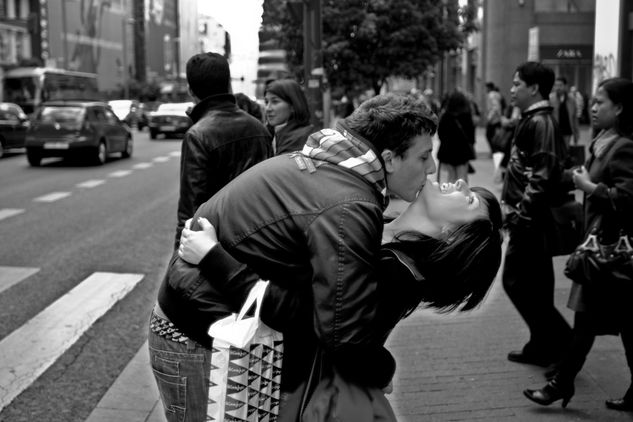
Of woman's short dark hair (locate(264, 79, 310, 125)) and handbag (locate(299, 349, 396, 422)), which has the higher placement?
woman's short dark hair (locate(264, 79, 310, 125))

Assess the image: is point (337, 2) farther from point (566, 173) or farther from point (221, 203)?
point (221, 203)

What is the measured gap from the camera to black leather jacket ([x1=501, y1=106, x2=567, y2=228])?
498 centimetres

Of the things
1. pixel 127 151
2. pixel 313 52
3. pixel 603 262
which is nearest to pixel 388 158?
pixel 603 262

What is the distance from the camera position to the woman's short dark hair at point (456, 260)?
2320 millimetres

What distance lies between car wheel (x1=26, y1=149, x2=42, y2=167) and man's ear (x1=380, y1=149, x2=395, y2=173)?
68.4 feet

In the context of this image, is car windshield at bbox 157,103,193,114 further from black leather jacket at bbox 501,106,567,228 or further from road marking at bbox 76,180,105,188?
black leather jacket at bbox 501,106,567,228

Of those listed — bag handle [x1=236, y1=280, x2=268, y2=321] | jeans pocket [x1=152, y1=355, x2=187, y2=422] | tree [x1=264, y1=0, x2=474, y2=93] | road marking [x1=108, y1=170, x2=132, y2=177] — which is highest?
tree [x1=264, y1=0, x2=474, y2=93]

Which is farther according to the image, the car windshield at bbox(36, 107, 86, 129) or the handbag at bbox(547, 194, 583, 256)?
the car windshield at bbox(36, 107, 86, 129)

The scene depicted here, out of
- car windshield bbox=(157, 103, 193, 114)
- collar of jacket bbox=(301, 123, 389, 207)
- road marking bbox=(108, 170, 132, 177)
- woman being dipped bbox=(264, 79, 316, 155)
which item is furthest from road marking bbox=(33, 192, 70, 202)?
car windshield bbox=(157, 103, 193, 114)

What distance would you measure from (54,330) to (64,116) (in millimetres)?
16537

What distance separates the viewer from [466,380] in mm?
5012

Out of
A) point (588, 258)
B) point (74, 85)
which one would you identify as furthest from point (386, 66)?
point (74, 85)

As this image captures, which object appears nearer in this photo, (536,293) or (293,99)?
(536,293)

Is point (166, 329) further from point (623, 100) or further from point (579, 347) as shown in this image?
point (623, 100)
